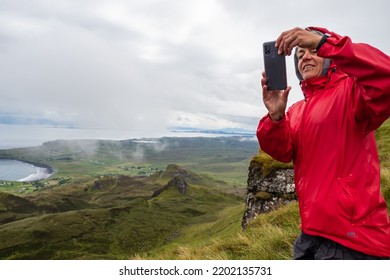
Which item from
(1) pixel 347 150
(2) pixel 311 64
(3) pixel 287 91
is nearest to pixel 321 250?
(1) pixel 347 150

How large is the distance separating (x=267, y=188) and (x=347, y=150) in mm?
21597

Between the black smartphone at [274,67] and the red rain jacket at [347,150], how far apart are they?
0.40 metres

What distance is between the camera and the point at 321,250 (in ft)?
12.2

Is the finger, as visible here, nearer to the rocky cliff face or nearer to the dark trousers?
the dark trousers

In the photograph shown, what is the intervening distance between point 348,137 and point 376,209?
2.92ft

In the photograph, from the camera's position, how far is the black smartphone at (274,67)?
4.11 metres

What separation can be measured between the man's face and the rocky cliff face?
19.1 metres

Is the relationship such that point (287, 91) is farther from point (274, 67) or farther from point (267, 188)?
point (267, 188)

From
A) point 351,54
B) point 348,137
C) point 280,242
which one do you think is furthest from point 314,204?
point 280,242

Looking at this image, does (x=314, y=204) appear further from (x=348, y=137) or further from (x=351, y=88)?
(x=351, y=88)

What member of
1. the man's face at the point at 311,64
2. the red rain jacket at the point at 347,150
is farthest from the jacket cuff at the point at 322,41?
the man's face at the point at 311,64

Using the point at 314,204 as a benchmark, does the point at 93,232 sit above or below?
below

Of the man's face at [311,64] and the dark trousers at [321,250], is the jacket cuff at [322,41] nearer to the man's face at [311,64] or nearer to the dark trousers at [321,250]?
the man's face at [311,64]
